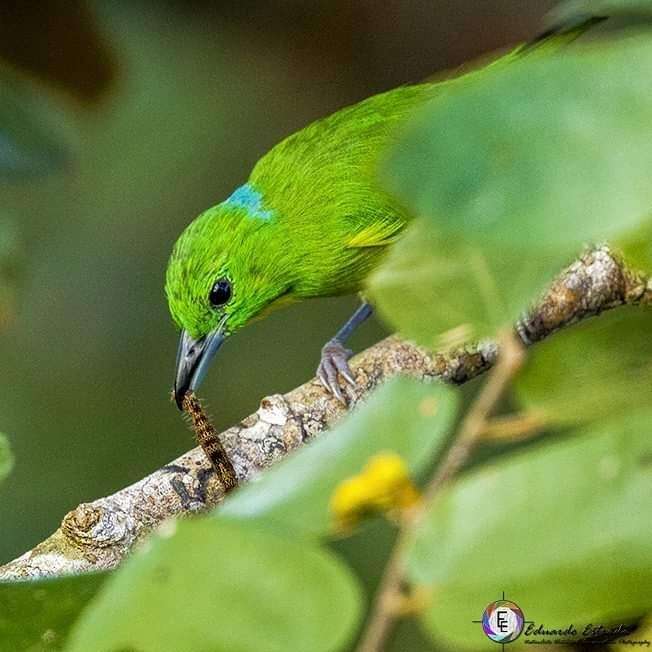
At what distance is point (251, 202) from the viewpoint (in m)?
3.63

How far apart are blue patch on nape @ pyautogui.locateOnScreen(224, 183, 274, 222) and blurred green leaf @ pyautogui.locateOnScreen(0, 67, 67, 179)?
3.32 ft

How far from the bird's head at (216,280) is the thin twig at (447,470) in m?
2.67

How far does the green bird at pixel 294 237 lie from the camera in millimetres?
3348

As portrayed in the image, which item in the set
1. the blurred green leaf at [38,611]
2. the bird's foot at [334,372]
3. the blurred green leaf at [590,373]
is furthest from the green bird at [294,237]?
the blurred green leaf at [590,373]

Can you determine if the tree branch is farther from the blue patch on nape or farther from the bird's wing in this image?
the blue patch on nape

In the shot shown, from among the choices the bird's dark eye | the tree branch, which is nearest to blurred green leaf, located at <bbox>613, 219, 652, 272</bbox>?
the tree branch

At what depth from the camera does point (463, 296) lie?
26.3 inches

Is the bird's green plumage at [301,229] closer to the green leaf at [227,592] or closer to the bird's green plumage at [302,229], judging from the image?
the bird's green plumage at [302,229]

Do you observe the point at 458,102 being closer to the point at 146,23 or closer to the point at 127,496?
the point at 127,496

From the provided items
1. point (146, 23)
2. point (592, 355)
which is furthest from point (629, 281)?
point (146, 23)

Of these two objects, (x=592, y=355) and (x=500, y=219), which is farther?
(x=592, y=355)

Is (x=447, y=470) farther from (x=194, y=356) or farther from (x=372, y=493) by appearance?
(x=194, y=356)

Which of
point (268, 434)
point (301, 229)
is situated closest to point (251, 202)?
point (301, 229)

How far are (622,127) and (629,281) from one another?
5.31 feet
